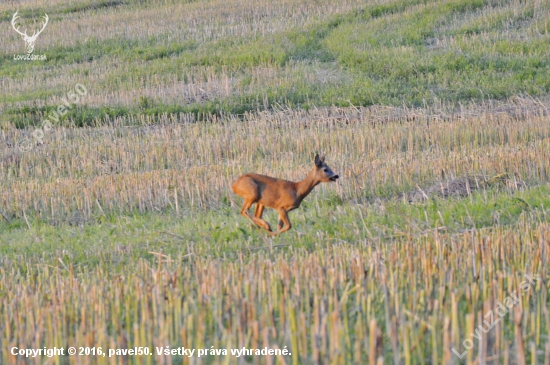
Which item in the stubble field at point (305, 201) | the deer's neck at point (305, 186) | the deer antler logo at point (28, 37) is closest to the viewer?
the stubble field at point (305, 201)

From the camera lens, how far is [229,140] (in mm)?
15250

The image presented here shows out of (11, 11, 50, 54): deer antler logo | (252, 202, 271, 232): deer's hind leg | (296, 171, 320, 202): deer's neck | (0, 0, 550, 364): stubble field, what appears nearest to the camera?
(0, 0, 550, 364): stubble field

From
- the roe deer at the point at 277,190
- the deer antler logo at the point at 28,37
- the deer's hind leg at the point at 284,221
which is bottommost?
the deer's hind leg at the point at 284,221

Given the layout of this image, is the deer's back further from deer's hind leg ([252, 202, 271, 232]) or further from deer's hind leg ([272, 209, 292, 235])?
deer's hind leg ([252, 202, 271, 232])

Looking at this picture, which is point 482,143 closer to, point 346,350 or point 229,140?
point 229,140

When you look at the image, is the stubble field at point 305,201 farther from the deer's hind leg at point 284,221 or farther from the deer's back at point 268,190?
the deer's back at point 268,190

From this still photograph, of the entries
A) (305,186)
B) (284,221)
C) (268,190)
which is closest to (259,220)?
(284,221)

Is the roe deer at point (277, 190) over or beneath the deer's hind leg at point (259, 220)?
over

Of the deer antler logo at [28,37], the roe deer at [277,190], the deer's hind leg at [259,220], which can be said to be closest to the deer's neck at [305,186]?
the roe deer at [277,190]

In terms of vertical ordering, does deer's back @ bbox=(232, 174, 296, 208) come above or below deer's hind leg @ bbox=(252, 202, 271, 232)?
above

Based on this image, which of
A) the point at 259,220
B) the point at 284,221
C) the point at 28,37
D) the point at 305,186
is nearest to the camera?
the point at 305,186

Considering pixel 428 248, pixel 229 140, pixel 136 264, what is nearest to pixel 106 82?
pixel 229 140

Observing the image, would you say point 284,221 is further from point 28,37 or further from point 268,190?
point 28,37

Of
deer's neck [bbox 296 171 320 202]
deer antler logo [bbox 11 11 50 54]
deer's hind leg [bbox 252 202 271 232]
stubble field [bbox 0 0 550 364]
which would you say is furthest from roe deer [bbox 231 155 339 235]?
deer antler logo [bbox 11 11 50 54]
